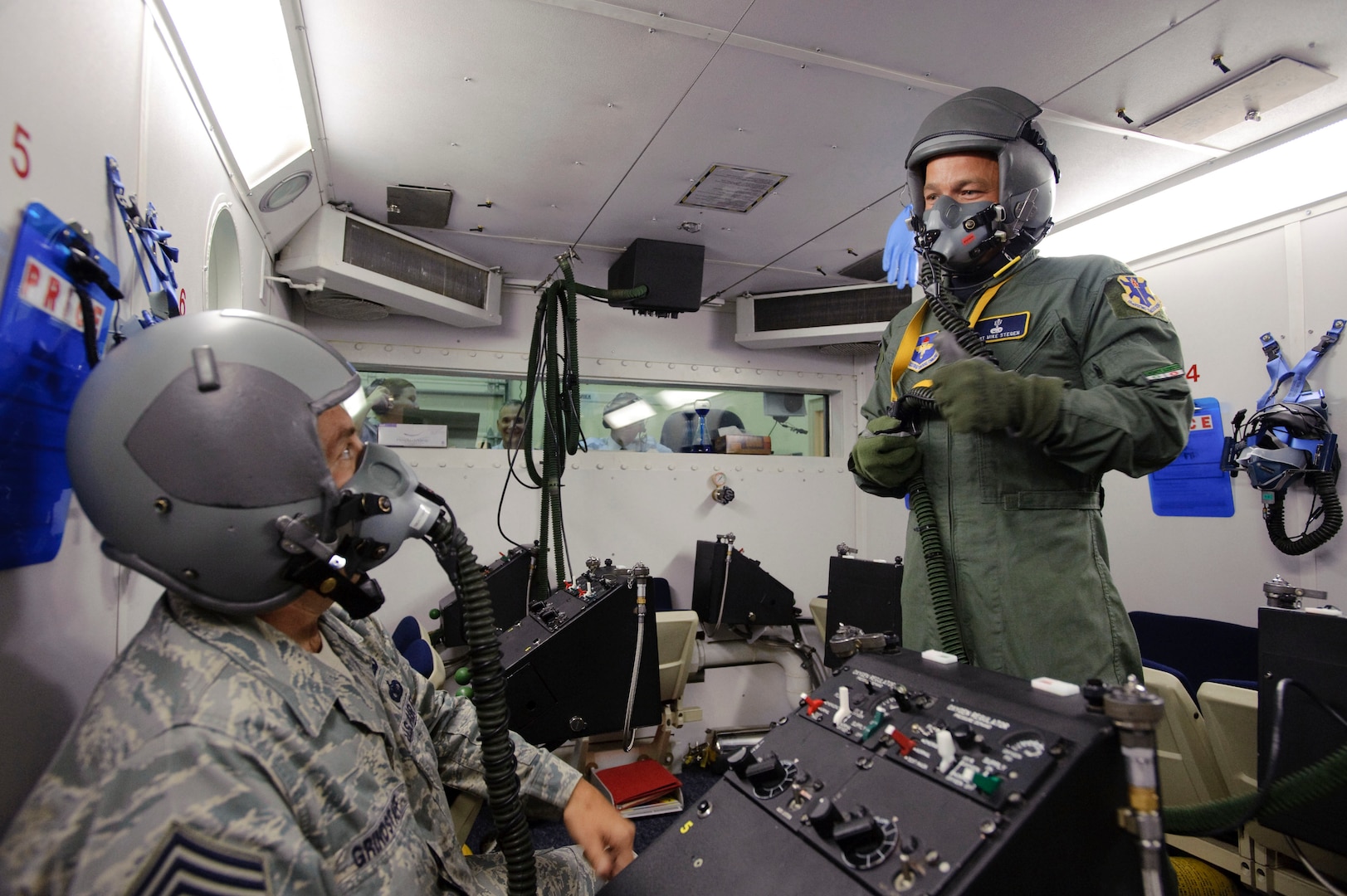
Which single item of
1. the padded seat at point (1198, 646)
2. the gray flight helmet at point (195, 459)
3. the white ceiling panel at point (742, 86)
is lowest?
the padded seat at point (1198, 646)

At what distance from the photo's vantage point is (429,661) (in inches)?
94.3

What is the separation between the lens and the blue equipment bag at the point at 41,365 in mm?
782

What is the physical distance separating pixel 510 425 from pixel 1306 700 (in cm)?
379

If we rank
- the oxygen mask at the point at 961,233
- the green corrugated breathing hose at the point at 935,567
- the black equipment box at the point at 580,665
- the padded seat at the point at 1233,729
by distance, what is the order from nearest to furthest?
the green corrugated breathing hose at the point at 935,567
the oxygen mask at the point at 961,233
the padded seat at the point at 1233,729
the black equipment box at the point at 580,665

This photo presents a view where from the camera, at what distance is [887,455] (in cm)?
131

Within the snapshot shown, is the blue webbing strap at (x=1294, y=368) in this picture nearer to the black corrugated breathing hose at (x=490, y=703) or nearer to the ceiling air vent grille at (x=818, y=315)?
the ceiling air vent grille at (x=818, y=315)

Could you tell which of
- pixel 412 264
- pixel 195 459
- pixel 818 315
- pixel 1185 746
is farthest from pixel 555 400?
pixel 1185 746

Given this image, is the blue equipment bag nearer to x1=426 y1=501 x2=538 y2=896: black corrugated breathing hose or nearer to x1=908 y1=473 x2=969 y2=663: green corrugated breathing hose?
x1=426 y1=501 x2=538 y2=896: black corrugated breathing hose

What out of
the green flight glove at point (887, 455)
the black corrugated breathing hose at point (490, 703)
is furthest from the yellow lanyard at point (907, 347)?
the black corrugated breathing hose at point (490, 703)

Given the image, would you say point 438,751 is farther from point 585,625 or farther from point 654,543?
point 654,543

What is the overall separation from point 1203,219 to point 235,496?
3931 millimetres

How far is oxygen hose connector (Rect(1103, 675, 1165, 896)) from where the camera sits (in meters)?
0.63

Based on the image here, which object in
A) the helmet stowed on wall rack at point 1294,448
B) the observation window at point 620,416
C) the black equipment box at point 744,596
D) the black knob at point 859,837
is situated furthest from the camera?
the observation window at point 620,416

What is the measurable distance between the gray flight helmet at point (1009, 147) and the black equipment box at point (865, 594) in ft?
5.98
